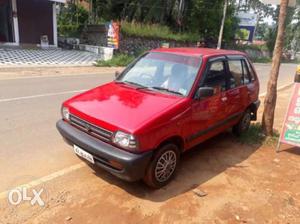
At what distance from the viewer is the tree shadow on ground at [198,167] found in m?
3.62

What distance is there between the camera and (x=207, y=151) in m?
4.97

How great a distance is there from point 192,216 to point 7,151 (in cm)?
307

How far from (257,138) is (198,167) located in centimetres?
196

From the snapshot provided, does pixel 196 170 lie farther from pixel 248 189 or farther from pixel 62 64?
pixel 62 64

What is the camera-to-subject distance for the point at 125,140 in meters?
3.15

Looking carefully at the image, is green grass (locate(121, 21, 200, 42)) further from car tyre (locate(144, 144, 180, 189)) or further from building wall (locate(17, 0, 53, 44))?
car tyre (locate(144, 144, 180, 189))

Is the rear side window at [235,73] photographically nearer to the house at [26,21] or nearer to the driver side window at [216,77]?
the driver side window at [216,77]

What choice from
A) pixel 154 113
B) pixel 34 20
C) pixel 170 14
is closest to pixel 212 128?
pixel 154 113

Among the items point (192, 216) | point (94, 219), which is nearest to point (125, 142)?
point (94, 219)

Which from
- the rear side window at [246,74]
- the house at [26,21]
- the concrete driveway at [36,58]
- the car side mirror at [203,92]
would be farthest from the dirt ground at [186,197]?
the house at [26,21]
